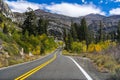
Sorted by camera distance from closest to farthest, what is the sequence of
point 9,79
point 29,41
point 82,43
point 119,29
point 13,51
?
1. point 9,79
2. point 13,51
3. point 29,41
4. point 119,29
5. point 82,43

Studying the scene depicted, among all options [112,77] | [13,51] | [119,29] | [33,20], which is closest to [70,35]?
[119,29]

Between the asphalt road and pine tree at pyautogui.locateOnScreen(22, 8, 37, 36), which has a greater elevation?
pine tree at pyautogui.locateOnScreen(22, 8, 37, 36)

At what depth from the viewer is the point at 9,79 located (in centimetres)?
1541

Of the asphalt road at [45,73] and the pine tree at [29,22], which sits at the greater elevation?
the pine tree at [29,22]

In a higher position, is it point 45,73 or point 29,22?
point 29,22

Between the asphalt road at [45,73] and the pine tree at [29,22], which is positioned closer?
the asphalt road at [45,73]

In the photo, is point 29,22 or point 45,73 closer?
point 45,73

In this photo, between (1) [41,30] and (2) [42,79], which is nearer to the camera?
(2) [42,79]

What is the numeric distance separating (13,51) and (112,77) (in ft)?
95.8

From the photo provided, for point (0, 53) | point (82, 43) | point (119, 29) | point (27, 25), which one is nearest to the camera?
point (0, 53)

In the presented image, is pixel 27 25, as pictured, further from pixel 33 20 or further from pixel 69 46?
pixel 69 46

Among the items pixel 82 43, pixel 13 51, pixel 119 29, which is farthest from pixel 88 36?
pixel 13 51

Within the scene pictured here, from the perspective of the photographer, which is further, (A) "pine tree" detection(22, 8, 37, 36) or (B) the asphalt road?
(A) "pine tree" detection(22, 8, 37, 36)

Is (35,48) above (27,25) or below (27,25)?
below
